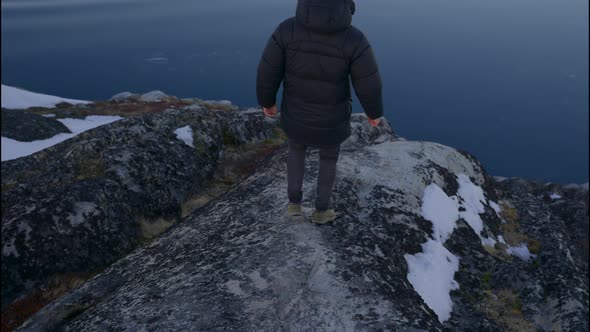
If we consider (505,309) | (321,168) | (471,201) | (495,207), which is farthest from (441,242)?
(495,207)

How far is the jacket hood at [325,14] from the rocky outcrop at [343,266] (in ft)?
15.8

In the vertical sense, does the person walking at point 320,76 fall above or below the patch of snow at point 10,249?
above

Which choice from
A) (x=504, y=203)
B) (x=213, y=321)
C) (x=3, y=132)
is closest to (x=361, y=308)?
(x=213, y=321)

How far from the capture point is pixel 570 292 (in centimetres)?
1561

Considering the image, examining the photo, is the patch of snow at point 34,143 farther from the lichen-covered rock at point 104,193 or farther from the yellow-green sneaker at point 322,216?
the yellow-green sneaker at point 322,216

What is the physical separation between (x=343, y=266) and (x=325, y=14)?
5.19m

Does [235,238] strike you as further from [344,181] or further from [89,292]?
[344,181]

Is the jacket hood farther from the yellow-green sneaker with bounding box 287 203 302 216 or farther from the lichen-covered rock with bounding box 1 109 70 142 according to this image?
the lichen-covered rock with bounding box 1 109 70 142

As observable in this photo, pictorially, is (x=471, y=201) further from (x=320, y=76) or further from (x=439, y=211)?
(x=320, y=76)

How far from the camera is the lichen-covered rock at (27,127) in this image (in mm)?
38062

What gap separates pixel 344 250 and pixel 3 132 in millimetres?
38588

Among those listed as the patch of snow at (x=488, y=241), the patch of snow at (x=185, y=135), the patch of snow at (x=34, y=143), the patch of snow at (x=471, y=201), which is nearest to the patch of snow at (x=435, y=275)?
the patch of snow at (x=488, y=241)

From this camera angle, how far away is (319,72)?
9211 millimetres

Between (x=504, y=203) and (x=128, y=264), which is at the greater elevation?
(x=128, y=264)
